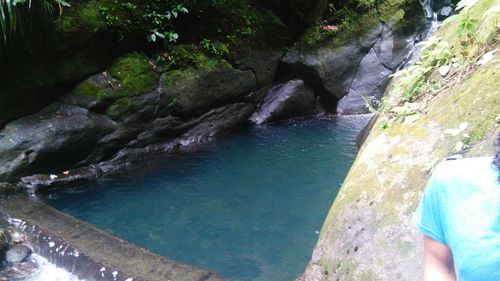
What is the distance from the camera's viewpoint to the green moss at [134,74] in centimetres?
700

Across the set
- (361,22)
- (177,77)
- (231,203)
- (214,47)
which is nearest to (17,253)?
(231,203)

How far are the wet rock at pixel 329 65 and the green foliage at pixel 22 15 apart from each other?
5.38 meters

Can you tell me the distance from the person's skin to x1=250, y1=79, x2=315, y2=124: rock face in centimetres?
826

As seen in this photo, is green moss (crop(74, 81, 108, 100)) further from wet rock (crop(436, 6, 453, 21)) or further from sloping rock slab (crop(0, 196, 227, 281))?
wet rock (crop(436, 6, 453, 21))

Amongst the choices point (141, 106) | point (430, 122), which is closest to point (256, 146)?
point (141, 106)

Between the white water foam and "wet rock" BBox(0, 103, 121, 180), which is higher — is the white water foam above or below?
below

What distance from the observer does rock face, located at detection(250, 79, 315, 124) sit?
9.54m

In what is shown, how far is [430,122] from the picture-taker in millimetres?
3047

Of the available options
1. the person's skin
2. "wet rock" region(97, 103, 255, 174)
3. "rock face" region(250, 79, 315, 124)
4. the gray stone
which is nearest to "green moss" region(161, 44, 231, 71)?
"wet rock" region(97, 103, 255, 174)

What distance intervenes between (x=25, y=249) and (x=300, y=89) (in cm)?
688

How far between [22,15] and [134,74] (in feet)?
6.28

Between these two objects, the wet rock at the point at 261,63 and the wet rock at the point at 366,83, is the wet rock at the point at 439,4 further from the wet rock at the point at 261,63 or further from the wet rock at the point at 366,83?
the wet rock at the point at 261,63

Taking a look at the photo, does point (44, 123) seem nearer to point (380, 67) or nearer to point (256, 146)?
point (256, 146)

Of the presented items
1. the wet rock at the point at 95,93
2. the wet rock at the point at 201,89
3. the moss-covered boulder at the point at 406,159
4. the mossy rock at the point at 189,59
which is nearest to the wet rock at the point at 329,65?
the wet rock at the point at 201,89
